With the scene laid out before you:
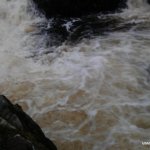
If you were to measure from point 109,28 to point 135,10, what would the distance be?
5.42 ft

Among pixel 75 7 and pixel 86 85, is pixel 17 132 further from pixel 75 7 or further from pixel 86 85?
pixel 75 7

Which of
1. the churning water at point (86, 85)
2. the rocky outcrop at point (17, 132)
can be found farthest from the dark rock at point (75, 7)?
the rocky outcrop at point (17, 132)

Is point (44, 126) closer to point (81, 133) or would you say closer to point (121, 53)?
point (81, 133)

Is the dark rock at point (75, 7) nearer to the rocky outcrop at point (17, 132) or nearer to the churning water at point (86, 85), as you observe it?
the churning water at point (86, 85)

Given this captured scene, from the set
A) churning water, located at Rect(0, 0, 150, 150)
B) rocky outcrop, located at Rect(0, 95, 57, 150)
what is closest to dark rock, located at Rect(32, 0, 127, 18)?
churning water, located at Rect(0, 0, 150, 150)

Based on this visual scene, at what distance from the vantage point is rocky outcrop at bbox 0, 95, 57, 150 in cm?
296

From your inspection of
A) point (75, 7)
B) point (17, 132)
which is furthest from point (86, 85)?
point (75, 7)

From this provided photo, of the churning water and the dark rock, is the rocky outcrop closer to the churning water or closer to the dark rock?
the churning water

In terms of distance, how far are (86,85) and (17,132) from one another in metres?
2.62

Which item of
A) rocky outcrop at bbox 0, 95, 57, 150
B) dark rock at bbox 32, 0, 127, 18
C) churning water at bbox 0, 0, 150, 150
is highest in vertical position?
dark rock at bbox 32, 0, 127, 18

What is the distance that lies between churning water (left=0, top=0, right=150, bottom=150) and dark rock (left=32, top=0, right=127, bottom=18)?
88cm

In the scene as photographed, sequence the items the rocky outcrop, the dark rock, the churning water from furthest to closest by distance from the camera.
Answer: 1. the dark rock
2. the churning water
3. the rocky outcrop

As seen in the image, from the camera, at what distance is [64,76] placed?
19.4 feet

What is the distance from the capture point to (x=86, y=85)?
556 centimetres
